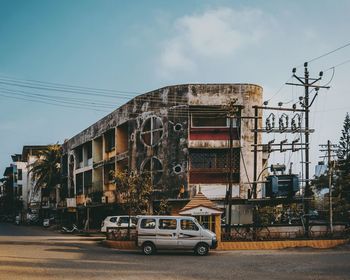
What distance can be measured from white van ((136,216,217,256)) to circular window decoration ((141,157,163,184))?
14786 millimetres

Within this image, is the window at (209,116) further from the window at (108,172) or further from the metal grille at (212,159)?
the window at (108,172)

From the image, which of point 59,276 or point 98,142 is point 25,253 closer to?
point 59,276

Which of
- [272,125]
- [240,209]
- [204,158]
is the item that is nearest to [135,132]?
[204,158]

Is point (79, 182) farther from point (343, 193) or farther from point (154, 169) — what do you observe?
point (343, 193)

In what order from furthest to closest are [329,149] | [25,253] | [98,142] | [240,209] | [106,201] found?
[98,142]
[106,201]
[329,149]
[240,209]
[25,253]

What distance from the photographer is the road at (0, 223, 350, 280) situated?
15547mm

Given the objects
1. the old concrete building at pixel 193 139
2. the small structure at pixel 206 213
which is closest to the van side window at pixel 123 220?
the old concrete building at pixel 193 139

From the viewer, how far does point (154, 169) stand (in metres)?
38.2

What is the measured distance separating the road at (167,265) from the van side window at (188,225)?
1262 mm

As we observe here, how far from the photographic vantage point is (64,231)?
43.8 m

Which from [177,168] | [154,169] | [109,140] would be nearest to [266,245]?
[177,168]

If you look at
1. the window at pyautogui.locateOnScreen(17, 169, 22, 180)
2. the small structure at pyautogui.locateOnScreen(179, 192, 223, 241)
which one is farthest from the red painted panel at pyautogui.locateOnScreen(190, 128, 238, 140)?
the window at pyautogui.locateOnScreen(17, 169, 22, 180)

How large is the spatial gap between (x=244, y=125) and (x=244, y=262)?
59.8 ft

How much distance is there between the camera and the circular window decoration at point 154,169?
37.8 m
